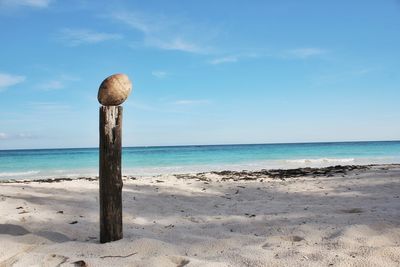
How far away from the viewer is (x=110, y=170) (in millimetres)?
4273

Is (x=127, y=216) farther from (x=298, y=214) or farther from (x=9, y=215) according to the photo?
(x=298, y=214)

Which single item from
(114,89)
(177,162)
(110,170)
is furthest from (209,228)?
(177,162)

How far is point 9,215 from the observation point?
558 centimetres

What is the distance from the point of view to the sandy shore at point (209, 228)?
11.9 ft

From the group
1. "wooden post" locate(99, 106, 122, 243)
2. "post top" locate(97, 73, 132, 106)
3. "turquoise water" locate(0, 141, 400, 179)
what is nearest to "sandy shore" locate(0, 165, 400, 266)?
"wooden post" locate(99, 106, 122, 243)

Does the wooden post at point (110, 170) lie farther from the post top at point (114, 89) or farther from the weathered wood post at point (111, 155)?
the post top at point (114, 89)

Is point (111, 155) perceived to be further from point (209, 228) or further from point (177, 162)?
→ point (177, 162)

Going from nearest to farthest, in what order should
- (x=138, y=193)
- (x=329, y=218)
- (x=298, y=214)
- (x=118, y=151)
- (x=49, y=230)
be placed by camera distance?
(x=118, y=151), (x=49, y=230), (x=329, y=218), (x=298, y=214), (x=138, y=193)

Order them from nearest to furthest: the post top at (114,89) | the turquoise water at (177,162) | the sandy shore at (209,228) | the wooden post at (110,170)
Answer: the sandy shore at (209,228)
the post top at (114,89)
the wooden post at (110,170)
the turquoise water at (177,162)

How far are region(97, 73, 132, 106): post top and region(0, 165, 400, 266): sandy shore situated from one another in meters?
1.57

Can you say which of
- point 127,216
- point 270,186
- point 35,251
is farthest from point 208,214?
point 270,186

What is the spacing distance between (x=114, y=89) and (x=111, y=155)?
737mm

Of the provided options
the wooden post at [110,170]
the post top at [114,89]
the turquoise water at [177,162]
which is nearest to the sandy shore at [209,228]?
the wooden post at [110,170]

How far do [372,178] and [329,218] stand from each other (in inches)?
212
